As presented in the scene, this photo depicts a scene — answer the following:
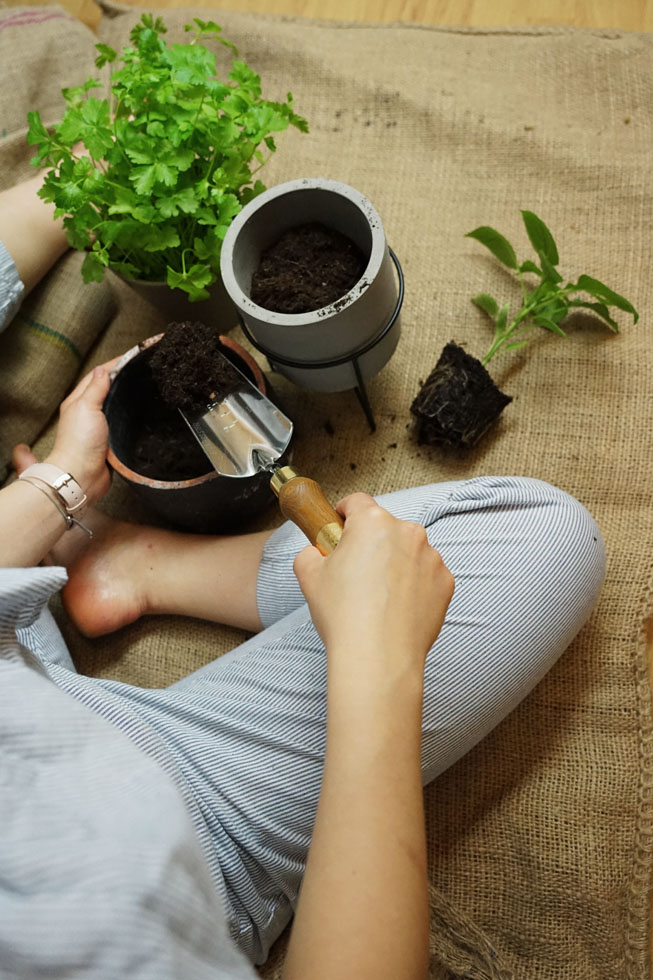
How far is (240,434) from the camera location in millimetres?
783

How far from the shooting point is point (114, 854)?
44 centimetres

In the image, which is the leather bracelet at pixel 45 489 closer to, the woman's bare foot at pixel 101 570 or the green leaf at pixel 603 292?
the woman's bare foot at pixel 101 570

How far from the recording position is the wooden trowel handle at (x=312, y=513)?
0.59m

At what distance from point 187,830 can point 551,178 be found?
3.24ft

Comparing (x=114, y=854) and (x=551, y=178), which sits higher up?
(x=114, y=854)

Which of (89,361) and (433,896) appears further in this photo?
(89,361)

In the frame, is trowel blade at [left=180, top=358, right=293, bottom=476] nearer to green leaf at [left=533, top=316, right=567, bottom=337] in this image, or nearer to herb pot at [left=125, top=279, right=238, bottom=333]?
herb pot at [left=125, top=279, right=238, bottom=333]

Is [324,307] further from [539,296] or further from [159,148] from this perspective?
[539,296]

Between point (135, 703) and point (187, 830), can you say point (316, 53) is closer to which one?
point (135, 703)

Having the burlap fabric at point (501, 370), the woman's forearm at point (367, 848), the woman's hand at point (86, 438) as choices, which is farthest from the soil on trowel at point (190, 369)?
the woman's forearm at point (367, 848)

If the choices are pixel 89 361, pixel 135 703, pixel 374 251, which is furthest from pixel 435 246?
pixel 135 703

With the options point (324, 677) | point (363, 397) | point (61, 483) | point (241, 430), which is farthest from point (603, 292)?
point (61, 483)

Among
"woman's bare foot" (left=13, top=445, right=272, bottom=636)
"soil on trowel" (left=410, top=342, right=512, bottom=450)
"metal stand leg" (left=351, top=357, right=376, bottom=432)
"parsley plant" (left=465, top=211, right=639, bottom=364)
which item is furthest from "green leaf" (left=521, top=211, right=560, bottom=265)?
"woman's bare foot" (left=13, top=445, right=272, bottom=636)

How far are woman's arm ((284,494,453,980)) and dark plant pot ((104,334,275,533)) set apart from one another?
10.5 inches
